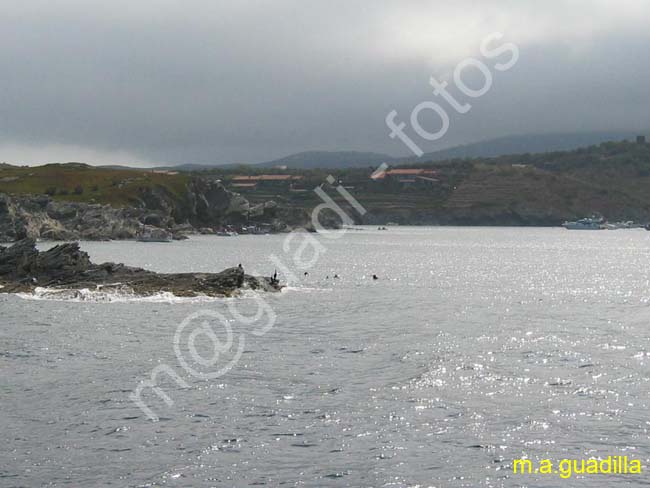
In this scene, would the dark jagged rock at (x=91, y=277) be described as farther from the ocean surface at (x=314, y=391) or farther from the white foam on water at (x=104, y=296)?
the ocean surface at (x=314, y=391)

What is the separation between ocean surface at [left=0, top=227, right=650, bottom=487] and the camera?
1054 inches

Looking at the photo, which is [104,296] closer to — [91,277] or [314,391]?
[91,277]

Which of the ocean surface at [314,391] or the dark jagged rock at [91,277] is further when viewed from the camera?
the dark jagged rock at [91,277]

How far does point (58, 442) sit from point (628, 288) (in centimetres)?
8550

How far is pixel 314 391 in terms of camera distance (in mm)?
37031

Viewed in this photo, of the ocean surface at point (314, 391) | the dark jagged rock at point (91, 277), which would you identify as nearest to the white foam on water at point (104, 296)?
the ocean surface at point (314, 391)

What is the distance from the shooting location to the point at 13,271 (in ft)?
273

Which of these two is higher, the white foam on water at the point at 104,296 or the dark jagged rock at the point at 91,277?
the dark jagged rock at the point at 91,277

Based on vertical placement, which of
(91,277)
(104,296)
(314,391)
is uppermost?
(91,277)

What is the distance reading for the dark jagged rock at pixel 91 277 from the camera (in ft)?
249

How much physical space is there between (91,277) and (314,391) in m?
49.9

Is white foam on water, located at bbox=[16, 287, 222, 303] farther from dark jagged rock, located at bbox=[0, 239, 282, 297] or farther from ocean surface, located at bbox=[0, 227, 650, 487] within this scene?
dark jagged rock, located at bbox=[0, 239, 282, 297]

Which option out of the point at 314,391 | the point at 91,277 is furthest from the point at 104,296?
the point at 314,391

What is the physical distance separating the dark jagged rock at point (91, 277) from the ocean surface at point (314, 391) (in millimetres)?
3594
